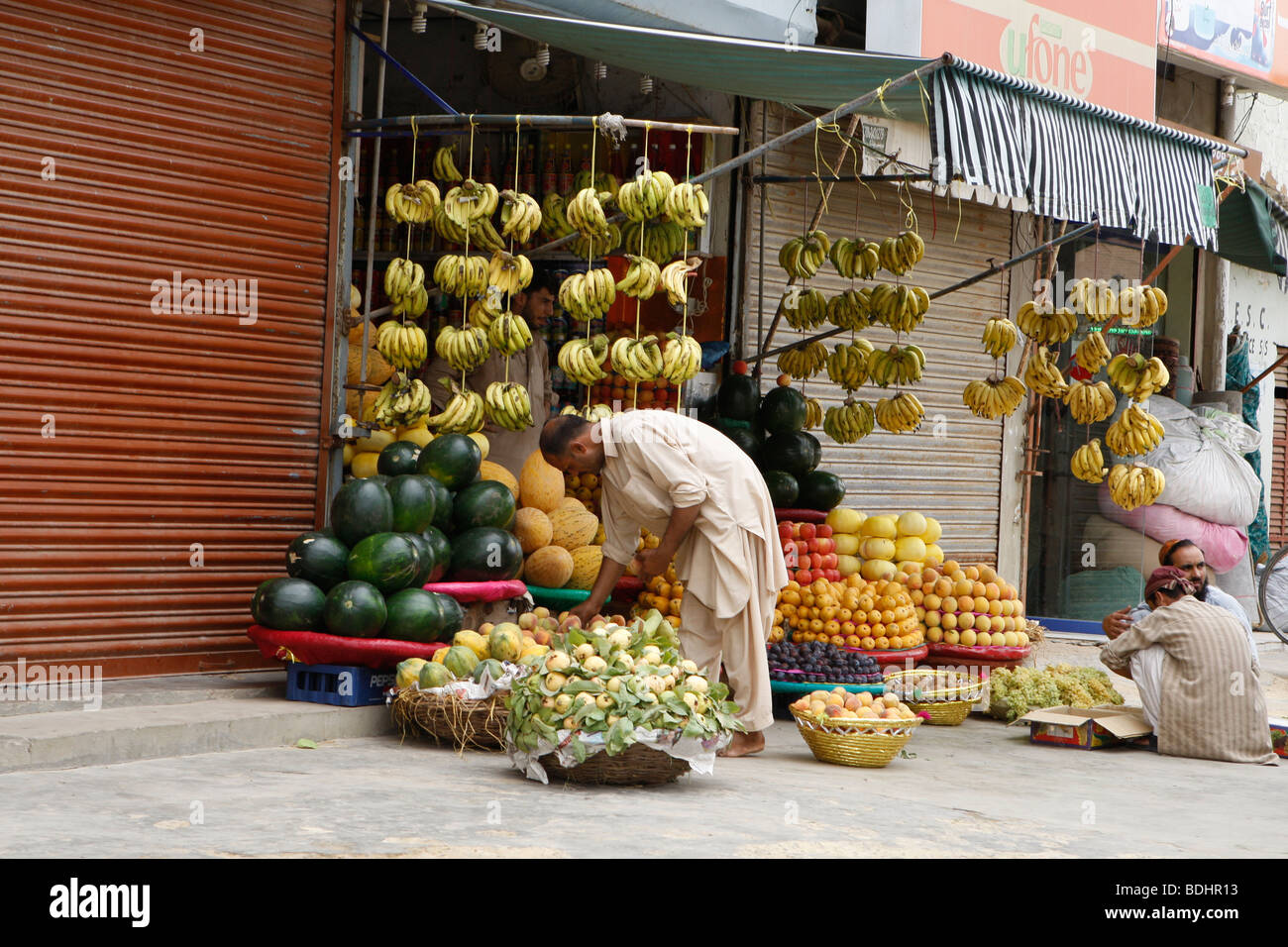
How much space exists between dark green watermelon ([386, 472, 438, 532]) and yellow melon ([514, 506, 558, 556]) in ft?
3.52

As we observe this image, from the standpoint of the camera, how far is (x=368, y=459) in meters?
8.33

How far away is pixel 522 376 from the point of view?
964 centimetres

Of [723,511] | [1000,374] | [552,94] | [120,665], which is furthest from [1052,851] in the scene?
[1000,374]

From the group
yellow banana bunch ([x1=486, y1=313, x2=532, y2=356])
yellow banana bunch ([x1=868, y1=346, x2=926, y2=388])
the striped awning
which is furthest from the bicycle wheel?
yellow banana bunch ([x1=486, y1=313, x2=532, y2=356])

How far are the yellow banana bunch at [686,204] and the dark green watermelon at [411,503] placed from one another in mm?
1947

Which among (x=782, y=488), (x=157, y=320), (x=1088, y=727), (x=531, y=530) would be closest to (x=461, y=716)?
(x=531, y=530)

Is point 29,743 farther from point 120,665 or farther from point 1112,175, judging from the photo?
point 1112,175

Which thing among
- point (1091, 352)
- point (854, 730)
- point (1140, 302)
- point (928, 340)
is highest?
point (1140, 302)

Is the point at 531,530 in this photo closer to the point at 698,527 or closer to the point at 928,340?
the point at 698,527

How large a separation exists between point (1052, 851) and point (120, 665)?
4630 mm

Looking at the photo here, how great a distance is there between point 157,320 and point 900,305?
17.0 ft

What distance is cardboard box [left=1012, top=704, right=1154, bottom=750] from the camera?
26.0ft

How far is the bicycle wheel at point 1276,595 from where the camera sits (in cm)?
1248

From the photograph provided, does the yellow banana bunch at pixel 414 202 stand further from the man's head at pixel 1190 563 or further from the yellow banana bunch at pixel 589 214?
the man's head at pixel 1190 563
